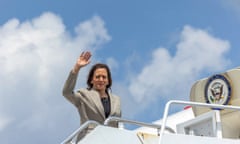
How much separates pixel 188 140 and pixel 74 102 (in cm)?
148

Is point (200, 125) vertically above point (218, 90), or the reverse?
point (218, 90)

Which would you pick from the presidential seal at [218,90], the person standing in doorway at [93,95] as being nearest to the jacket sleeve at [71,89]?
the person standing in doorway at [93,95]

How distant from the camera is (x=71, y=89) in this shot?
22.7 feet

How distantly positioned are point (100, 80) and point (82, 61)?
0.40 m

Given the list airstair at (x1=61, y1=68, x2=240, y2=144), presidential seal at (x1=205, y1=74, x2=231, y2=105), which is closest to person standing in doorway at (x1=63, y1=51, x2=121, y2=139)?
airstair at (x1=61, y1=68, x2=240, y2=144)

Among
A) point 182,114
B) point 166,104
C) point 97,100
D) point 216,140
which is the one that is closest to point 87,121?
point 97,100

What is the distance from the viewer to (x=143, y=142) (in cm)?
658

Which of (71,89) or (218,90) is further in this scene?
(218,90)

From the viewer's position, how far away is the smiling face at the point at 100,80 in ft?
23.4

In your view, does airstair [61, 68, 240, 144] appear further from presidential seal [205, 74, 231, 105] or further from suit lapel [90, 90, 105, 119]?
suit lapel [90, 90, 105, 119]

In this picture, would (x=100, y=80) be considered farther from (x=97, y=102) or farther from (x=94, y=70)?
(x=97, y=102)

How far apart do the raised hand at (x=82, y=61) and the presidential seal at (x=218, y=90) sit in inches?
103

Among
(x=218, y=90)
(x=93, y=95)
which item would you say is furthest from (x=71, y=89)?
(x=218, y=90)

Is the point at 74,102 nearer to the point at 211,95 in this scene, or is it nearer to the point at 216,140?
the point at 216,140
